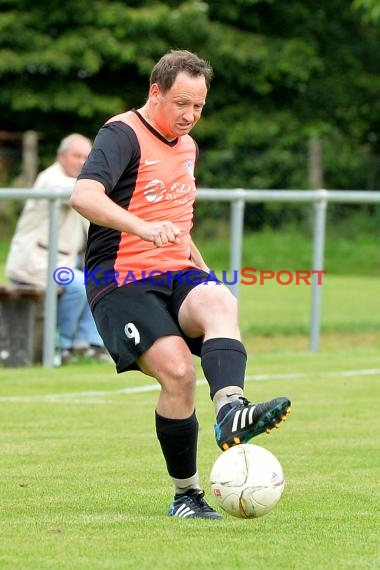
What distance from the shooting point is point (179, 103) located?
540 cm

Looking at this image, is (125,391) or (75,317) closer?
(125,391)

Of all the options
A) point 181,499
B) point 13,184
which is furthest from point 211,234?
point 181,499

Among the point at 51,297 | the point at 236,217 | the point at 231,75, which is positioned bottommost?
the point at 51,297

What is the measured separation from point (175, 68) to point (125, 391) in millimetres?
4948

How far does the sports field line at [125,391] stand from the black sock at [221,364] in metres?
4.26

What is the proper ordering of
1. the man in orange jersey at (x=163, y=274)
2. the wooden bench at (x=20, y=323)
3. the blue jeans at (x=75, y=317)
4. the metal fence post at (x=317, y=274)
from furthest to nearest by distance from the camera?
the metal fence post at (x=317, y=274) → the blue jeans at (x=75, y=317) → the wooden bench at (x=20, y=323) → the man in orange jersey at (x=163, y=274)

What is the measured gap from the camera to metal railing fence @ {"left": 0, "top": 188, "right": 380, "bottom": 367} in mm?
11172

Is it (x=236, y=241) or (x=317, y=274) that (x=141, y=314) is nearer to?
(x=236, y=241)

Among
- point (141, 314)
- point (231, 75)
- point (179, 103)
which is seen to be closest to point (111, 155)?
point (179, 103)

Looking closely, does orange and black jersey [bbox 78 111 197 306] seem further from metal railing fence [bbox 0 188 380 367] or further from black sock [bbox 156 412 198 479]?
metal railing fence [bbox 0 188 380 367]

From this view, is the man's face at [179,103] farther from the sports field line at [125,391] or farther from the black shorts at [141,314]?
the sports field line at [125,391]

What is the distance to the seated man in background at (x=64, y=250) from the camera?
38.0 ft

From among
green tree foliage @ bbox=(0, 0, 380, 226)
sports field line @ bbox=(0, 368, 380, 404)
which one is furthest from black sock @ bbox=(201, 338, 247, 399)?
green tree foliage @ bbox=(0, 0, 380, 226)

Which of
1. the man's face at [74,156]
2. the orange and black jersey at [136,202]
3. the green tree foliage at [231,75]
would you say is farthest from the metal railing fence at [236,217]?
the green tree foliage at [231,75]
